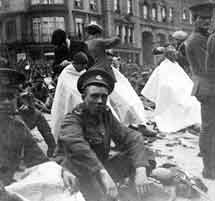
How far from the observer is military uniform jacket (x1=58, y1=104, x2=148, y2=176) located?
8.30ft

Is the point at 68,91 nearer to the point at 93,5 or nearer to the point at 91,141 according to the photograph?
the point at 91,141

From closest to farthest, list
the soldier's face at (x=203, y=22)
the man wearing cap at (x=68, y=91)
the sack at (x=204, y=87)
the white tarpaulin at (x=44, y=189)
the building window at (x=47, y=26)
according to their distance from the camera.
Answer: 1. the white tarpaulin at (x=44, y=189)
2. the sack at (x=204, y=87)
3. the soldier's face at (x=203, y=22)
4. the man wearing cap at (x=68, y=91)
5. the building window at (x=47, y=26)

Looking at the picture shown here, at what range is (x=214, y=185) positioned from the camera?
358cm

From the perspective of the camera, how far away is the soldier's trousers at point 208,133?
12.3 feet

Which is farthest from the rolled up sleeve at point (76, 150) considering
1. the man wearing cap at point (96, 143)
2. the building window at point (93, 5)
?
the building window at point (93, 5)

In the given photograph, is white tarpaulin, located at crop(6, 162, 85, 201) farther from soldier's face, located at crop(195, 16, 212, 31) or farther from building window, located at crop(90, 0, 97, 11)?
building window, located at crop(90, 0, 97, 11)

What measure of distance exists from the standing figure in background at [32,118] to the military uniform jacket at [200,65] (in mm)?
1669

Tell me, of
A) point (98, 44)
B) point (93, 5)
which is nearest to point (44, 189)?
point (98, 44)

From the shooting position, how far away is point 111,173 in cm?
290

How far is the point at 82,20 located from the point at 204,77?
16.0 ft

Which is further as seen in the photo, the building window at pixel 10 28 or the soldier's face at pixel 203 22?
the building window at pixel 10 28

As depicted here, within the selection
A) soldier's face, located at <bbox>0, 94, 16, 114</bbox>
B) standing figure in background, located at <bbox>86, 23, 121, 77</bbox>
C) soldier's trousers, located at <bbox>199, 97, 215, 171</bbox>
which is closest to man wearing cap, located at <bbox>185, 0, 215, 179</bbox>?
soldier's trousers, located at <bbox>199, 97, 215, 171</bbox>

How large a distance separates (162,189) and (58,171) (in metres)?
0.92

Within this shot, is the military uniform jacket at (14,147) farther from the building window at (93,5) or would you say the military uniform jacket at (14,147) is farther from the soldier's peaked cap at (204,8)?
the building window at (93,5)
